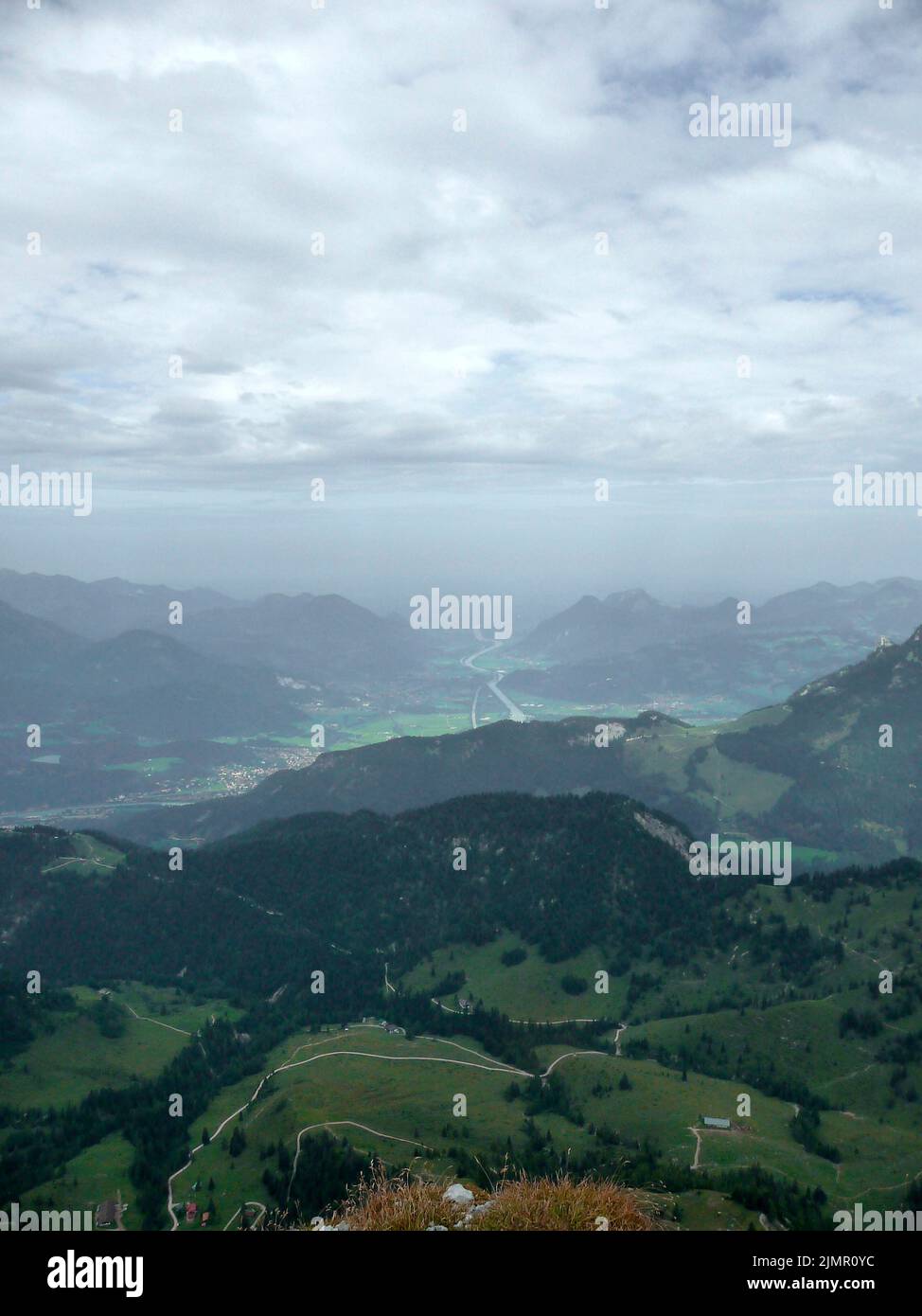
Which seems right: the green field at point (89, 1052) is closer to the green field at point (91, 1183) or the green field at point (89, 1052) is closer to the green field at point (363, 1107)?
the green field at point (91, 1183)

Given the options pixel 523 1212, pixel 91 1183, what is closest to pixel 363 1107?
pixel 91 1183

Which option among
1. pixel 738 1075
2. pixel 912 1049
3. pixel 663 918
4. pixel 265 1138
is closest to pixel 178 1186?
pixel 265 1138

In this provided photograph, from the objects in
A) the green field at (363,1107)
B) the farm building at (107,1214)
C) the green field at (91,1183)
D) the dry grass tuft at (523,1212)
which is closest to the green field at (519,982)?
the green field at (363,1107)

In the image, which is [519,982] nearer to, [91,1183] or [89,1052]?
[89,1052]

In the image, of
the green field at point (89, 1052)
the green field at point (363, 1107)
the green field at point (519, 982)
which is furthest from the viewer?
the green field at point (519, 982)

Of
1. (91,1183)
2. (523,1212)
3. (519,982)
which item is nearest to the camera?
(523,1212)

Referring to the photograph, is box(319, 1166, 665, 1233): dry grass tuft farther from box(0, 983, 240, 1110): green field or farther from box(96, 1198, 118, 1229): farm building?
box(0, 983, 240, 1110): green field

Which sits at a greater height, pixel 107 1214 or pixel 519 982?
pixel 107 1214

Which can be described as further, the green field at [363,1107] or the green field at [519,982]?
the green field at [519,982]

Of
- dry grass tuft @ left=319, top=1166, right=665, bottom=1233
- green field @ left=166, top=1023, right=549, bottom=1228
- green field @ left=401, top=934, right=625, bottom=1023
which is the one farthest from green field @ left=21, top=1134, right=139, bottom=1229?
dry grass tuft @ left=319, top=1166, right=665, bottom=1233

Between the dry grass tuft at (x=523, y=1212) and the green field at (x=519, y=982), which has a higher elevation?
the dry grass tuft at (x=523, y=1212)
